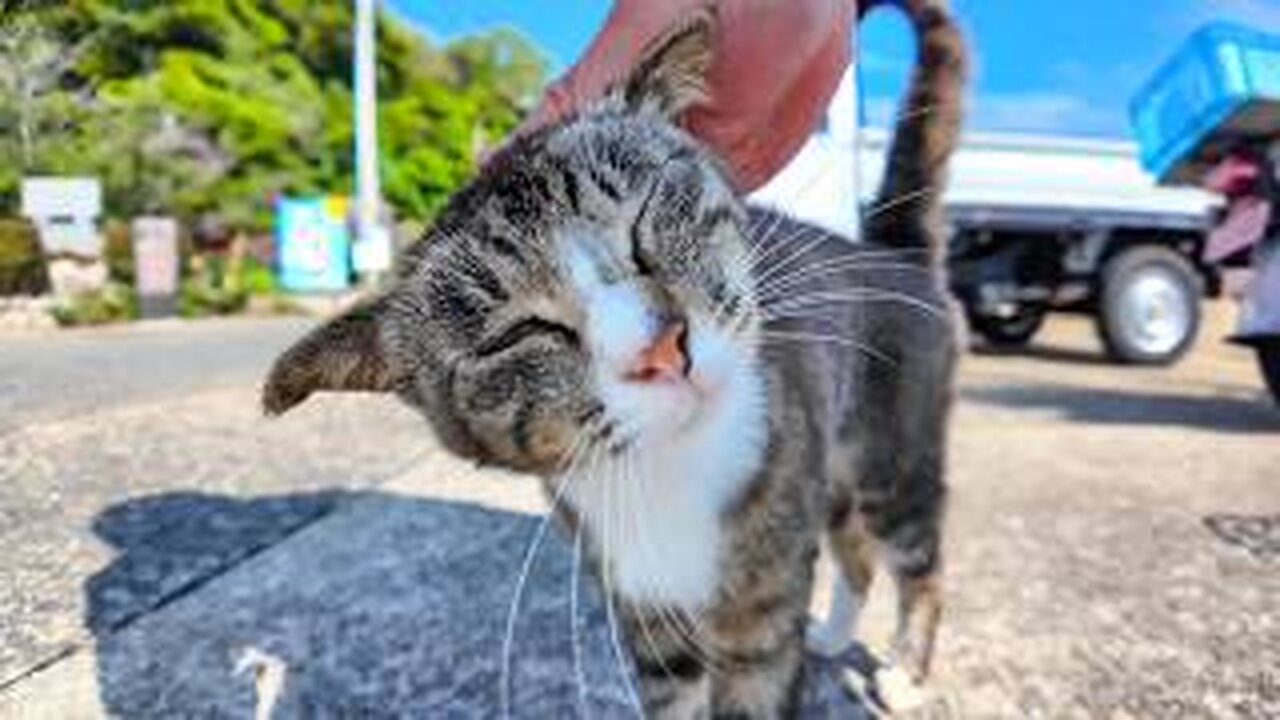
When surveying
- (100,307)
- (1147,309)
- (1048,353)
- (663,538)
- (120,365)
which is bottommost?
(100,307)

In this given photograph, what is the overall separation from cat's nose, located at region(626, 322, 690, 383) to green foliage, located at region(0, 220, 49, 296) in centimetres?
1268

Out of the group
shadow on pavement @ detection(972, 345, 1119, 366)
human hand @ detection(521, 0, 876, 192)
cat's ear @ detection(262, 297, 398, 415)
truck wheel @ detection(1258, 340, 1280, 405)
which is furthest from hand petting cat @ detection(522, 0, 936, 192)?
shadow on pavement @ detection(972, 345, 1119, 366)

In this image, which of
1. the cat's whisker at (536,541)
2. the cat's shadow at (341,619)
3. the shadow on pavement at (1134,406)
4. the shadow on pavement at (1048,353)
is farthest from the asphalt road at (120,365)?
the shadow on pavement at (1048,353)

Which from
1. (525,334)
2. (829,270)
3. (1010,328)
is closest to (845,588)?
(829,270)

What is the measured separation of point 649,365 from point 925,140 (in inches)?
61.7

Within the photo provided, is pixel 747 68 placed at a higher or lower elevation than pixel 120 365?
higher

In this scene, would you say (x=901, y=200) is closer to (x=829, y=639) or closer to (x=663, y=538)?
(x=829, y=639)

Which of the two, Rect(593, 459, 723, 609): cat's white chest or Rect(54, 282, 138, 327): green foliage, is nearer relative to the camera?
Rect(593, 459, 723, 609): cat's white chest

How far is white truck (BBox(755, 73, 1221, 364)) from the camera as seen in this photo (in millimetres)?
9766

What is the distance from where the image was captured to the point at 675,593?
198 centimetres

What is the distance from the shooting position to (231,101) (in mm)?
13141

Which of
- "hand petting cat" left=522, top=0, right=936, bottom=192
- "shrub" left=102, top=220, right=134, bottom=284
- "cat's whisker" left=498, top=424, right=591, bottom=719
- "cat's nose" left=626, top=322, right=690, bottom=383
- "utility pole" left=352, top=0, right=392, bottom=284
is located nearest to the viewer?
"cat's nose" left=626, top=322, right=690, bottom=383

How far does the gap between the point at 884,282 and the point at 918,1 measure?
0.60 meters

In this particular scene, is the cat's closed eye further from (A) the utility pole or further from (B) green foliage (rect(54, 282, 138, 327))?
(B) green foliage (rect(54, 282, 138, 327))
